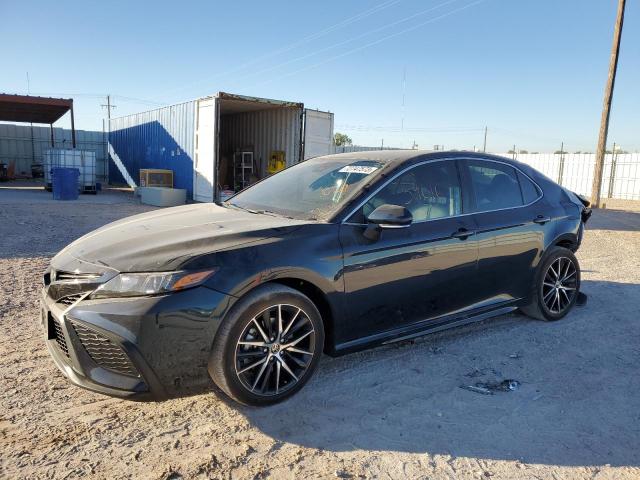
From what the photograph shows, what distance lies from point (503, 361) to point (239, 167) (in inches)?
663

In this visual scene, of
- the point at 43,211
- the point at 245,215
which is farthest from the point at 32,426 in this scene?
the point at 43,211

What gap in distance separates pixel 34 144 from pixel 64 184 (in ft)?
54.7

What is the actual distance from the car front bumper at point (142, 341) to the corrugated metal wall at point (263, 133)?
13812 mm

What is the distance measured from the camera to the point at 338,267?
3.39m

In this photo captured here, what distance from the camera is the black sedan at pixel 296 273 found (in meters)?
2.81

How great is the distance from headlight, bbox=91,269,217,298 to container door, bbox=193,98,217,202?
12881mm

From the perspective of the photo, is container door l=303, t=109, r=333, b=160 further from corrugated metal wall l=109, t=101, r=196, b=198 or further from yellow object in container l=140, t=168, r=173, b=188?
yellow object in container l=140, t=168, r=173, b=188

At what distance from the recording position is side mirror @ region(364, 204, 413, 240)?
3.45 metres

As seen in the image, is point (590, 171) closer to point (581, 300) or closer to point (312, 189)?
point (581, 300)

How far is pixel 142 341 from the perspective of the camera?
2.72 m

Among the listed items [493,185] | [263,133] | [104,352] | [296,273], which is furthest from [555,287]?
[263,133]

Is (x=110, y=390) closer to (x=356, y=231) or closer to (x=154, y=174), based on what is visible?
(x=356, y=231)

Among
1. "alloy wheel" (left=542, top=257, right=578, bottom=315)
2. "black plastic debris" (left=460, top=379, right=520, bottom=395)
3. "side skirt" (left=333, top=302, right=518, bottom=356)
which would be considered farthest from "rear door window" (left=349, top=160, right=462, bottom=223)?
"alloy wheel" (left=542, top=257, right=578, bottom=315)

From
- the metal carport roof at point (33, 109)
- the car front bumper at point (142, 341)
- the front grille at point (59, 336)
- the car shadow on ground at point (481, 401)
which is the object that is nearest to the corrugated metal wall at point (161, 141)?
the metal carport roof at point (33, 109)
